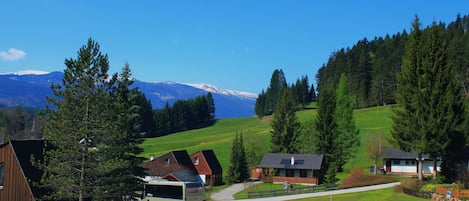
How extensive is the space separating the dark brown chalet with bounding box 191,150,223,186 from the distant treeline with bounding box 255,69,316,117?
79436 mm

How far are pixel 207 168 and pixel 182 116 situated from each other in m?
84.1

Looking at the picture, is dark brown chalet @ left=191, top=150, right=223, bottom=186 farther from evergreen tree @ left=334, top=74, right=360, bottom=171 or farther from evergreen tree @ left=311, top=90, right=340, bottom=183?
evergreen tree @ left=334, top=74, right=360, bottom=171

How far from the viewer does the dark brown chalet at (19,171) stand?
27.0m

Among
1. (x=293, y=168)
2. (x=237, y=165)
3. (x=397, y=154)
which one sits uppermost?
(x=397, y=154)

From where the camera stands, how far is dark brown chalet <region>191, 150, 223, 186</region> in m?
68.6

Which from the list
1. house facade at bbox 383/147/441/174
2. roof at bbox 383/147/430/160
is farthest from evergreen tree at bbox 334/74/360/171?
house facade at bbox 383/147/441/174

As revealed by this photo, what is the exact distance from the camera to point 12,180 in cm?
2764

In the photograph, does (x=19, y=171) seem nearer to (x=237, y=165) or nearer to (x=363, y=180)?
(x=363, y=180)

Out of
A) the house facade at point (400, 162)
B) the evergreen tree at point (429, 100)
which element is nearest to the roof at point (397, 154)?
the house facade at point (400, 162)

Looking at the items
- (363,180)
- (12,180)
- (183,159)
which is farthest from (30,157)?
(183,159)

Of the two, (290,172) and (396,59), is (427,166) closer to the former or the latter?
(290,172)

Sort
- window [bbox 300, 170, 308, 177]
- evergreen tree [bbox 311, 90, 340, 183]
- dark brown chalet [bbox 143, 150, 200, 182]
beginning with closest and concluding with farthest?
dark brown chalet [bbox 143, 150, 200, 182] < window [bbox 300, 170, 308, 177] < evergreen tree [bbox 311, 90, 340, 183]

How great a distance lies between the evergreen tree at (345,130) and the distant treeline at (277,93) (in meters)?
73.1

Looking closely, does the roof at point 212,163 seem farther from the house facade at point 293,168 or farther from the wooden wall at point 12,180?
the wooden wall at point 12,180
